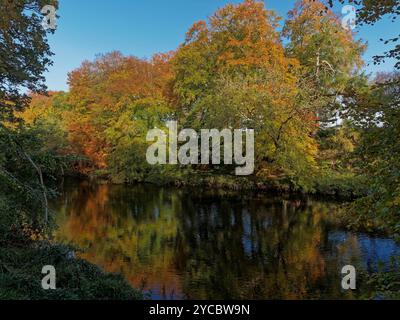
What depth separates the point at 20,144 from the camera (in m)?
7.04

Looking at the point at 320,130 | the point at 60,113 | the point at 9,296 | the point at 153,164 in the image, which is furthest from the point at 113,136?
the point at 9,296

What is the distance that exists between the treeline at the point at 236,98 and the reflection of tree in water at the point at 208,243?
3.87m

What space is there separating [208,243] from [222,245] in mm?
519

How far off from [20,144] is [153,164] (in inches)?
898

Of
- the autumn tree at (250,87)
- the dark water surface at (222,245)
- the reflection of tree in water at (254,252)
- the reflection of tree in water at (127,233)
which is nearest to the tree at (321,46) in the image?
the autumn tree at (250,87)

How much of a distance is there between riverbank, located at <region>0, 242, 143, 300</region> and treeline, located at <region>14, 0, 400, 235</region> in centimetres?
1118

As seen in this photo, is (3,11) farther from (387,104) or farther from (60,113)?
(60,113)

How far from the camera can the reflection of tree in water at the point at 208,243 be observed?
30.7 feet

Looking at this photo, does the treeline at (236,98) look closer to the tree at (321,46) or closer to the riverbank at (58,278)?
the tree at (321,46)

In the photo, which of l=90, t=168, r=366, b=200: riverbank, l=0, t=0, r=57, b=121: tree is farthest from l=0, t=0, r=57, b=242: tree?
l=90, t=168, r=366, b=200: riverbank

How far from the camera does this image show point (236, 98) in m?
23.2

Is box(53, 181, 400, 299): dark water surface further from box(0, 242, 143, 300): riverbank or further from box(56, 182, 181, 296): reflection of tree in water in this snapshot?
box(0, 242, 143, 300): riverbank

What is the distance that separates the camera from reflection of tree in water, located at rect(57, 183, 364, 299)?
936cm
